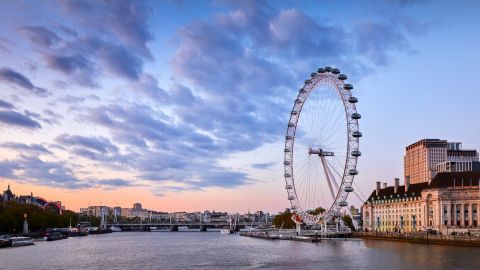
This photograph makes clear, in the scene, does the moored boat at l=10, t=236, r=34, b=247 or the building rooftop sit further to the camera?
the building rooftop

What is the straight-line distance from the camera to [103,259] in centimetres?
6016

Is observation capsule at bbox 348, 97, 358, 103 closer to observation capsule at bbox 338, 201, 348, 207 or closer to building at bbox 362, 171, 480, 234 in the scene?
observation capsule at bbox 338, 201, 348, 207

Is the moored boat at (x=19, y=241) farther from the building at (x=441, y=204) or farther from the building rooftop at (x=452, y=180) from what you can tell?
the building rooftop at (x=452, y=180)

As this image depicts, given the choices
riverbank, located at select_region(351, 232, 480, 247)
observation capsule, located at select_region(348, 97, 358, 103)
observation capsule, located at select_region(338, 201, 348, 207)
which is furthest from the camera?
observation capsule, located at select_region(338, 201, 348, 207)

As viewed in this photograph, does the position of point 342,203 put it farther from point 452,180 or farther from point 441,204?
point 452,180

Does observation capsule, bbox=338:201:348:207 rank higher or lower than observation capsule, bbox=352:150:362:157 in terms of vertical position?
lower

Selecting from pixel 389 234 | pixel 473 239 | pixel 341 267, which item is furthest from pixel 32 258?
pixel 389 234

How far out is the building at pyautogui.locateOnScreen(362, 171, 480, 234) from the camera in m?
93.2

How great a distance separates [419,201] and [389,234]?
10936 millimetres

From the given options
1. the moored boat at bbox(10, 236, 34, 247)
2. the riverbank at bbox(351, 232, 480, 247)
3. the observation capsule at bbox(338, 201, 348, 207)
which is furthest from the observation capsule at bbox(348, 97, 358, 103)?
the moored boat at bbox(10, 236, 34, 247)

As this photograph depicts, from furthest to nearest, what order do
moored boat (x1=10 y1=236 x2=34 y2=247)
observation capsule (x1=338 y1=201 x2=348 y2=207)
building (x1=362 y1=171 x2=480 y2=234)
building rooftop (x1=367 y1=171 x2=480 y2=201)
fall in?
building rooftop (x1=367 y1=171 x2=480 y2=201)
building (x1=362 y1=171 x2=480 y2=234)
moored boat (x1=10 y1=236 x2=34 y2=247)
observation capsule (x1=338 y1=201 x2=348 y2=207)

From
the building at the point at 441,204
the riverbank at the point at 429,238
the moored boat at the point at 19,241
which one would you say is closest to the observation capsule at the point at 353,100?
the riverbank at the point at 429,238

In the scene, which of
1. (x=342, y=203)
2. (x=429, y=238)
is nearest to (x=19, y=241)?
(x=342, y=203)

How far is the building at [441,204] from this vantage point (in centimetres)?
9319
